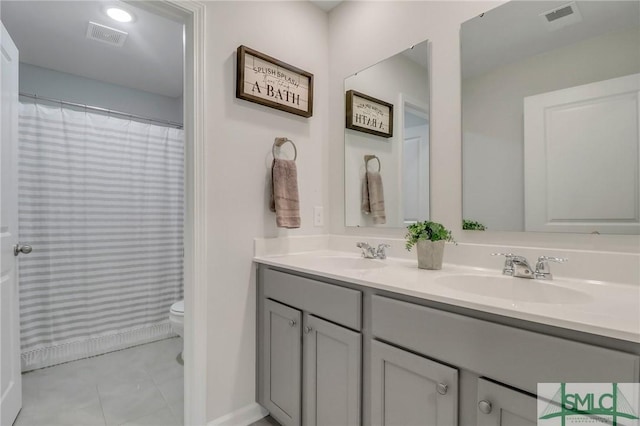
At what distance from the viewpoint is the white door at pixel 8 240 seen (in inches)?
57.4

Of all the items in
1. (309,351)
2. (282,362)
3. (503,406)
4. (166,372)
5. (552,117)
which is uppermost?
(552,117)

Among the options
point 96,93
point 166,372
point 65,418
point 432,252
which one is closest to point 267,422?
point 166,372

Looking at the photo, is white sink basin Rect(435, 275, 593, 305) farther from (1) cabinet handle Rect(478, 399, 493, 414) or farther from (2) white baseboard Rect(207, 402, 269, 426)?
(2) white baseboard Rect(207, 402, 269, 426)

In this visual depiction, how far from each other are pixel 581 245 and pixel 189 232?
1570 mm

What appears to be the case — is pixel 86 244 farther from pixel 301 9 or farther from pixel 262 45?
pixel 301 9

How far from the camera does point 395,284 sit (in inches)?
39.4

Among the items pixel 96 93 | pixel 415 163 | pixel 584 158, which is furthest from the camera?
pixel 96 93

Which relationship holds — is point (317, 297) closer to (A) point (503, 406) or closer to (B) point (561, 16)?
(A) point (503, 406)

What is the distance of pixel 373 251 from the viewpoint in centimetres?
162

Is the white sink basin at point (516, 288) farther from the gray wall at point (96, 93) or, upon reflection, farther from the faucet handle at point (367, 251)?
the gray wall at point (96, 93)

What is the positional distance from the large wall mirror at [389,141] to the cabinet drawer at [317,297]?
603 mm

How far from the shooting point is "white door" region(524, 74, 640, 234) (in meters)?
1.02

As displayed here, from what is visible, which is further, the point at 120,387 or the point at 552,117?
the point at 120,387

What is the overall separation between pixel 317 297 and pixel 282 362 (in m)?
0.43
